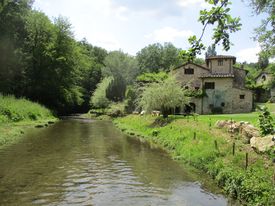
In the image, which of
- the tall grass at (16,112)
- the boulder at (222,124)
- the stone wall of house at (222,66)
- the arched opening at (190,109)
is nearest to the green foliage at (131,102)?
the arched opening at (190,109)

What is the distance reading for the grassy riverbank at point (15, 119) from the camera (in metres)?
27.3

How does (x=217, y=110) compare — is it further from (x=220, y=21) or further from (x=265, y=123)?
(x=220, y=21)

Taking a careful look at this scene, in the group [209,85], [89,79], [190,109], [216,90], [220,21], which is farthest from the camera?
[89,79]

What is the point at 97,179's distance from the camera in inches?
617

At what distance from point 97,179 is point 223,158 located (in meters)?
7.20

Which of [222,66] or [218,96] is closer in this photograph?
[218,96]

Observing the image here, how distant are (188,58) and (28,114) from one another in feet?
132

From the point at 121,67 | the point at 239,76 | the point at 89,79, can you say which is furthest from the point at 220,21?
the point at 89,79

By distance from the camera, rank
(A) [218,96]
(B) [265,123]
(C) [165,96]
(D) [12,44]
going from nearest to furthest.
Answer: (B) [265,123], (C) [165,96], (A) [218,96], (D) [12,44]

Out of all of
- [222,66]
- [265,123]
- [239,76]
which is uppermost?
[222,66]

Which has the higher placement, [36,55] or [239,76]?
[36,55]

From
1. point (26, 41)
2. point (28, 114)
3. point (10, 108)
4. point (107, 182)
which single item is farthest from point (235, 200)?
point (26, 41)

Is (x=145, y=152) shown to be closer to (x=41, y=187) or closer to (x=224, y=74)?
(x=41, y=187)

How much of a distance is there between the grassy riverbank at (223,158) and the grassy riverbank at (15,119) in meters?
13.0
